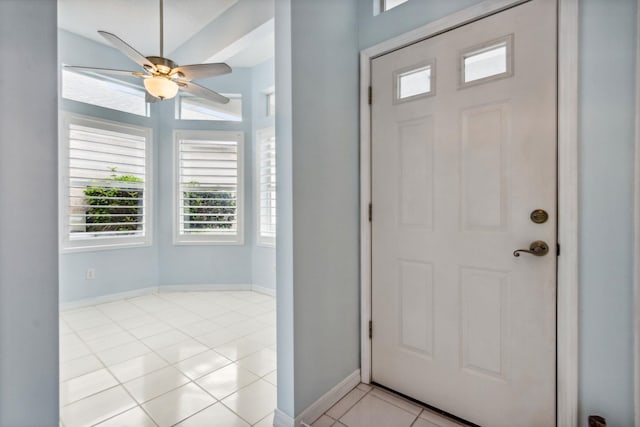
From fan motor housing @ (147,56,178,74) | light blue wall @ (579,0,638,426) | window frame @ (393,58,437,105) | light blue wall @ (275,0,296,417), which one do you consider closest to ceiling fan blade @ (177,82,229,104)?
fan motor housing @ (147,56,178,74)

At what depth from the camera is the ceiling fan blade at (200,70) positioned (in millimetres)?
2391

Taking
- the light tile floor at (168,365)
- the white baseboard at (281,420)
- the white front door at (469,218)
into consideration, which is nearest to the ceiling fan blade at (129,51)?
the white front door at (469,218)

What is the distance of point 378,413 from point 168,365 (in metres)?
1.58

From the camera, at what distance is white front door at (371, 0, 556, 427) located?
4.83 ft

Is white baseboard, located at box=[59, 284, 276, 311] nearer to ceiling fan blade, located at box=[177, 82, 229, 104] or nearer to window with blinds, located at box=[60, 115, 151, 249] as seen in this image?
window with blinds, located at box=[60, 115, 151, 249]

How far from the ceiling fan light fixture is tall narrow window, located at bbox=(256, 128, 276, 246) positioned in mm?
1790

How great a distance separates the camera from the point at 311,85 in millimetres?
1747

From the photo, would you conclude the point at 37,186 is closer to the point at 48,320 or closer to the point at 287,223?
the point at 48,320

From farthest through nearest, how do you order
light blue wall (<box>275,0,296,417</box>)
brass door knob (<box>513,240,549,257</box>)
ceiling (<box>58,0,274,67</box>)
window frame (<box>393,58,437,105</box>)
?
ceiling (<box>58,0,274,67</box>) → window frame (<box>393,58,437,105</box>) → light blue wall (<box>275,0,296,417</box>) → brass door knob (<box>513,240,549,257</box>)

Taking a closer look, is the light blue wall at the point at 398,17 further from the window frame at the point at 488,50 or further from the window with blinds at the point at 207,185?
the window with blinds at the point at 207,185

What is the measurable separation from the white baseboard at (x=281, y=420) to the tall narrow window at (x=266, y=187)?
8.57ft

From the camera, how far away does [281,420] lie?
1699mm

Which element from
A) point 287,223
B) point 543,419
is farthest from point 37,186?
point 543,419

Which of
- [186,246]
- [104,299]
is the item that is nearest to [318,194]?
[186,246]
